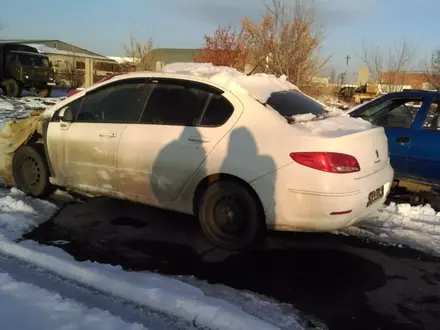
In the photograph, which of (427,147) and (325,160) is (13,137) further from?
(427,147)

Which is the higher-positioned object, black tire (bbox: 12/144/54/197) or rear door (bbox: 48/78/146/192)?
rear door (bbox: 48/78/146/192)

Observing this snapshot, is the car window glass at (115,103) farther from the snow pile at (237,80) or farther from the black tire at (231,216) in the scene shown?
the black tire at (231,216)

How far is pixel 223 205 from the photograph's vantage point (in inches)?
182

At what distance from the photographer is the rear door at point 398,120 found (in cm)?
667

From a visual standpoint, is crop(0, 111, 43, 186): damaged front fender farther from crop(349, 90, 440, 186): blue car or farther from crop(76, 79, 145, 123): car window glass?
crop(349, 90, 440, 186): blue car

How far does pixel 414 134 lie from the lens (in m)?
6.62

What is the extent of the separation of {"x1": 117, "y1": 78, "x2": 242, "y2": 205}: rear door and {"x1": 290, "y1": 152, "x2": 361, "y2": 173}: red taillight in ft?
2.51

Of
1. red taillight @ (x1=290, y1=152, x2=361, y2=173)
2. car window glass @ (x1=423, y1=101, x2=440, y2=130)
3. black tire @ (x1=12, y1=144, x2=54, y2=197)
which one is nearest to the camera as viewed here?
red taillight @ (x1=290, y1=152, x2=361, y2=173)

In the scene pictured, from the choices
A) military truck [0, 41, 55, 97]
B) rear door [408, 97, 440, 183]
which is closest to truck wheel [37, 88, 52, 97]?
military truck [0, 41, 55, 97]

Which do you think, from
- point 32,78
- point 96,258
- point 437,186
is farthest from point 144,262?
point 32,78

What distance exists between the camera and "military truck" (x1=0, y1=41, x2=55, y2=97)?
80.7ft

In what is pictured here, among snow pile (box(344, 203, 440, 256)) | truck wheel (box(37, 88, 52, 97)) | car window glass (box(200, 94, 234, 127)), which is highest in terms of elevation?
car window glass (box(200, 94, 234, 127))

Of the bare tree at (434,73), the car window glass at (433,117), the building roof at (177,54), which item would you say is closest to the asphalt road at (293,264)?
the car window glass at (433,117)

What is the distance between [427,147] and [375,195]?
2430 millimetres
